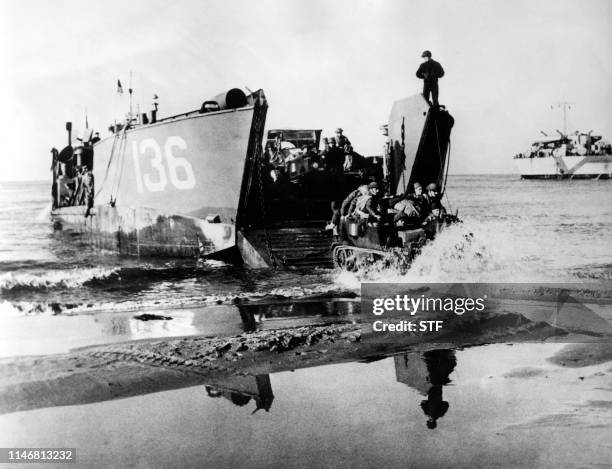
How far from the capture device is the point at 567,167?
1661cm

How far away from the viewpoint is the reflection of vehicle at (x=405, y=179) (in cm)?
814

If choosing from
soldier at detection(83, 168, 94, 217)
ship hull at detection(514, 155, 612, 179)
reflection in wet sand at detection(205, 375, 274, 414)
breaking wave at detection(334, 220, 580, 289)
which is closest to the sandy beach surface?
reflection in wet sand at detection(205, 375, 274, 414)

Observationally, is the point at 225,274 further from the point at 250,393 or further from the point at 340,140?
the point at 250,393

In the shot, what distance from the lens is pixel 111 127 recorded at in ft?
36.3

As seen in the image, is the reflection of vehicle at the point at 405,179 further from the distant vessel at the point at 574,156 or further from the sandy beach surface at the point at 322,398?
the sandy beach surface at the point at 322,398

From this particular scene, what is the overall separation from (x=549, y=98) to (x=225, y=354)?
5131 mm

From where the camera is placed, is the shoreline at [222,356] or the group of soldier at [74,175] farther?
the group of soldier at [74,175]

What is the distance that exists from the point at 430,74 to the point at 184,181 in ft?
12.5

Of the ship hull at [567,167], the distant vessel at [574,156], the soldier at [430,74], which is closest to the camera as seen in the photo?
the soldier at [430,74]

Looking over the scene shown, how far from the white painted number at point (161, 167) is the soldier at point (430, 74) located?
3.51 metres

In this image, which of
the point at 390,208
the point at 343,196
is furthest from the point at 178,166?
the point at 343,196

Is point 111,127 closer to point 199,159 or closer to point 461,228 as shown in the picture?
point 199,159

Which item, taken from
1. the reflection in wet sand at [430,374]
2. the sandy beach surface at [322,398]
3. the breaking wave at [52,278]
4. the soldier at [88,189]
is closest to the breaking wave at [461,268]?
the sandy beach surface at [322,398]

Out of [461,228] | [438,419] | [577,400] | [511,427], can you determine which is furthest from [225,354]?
[461,228]
